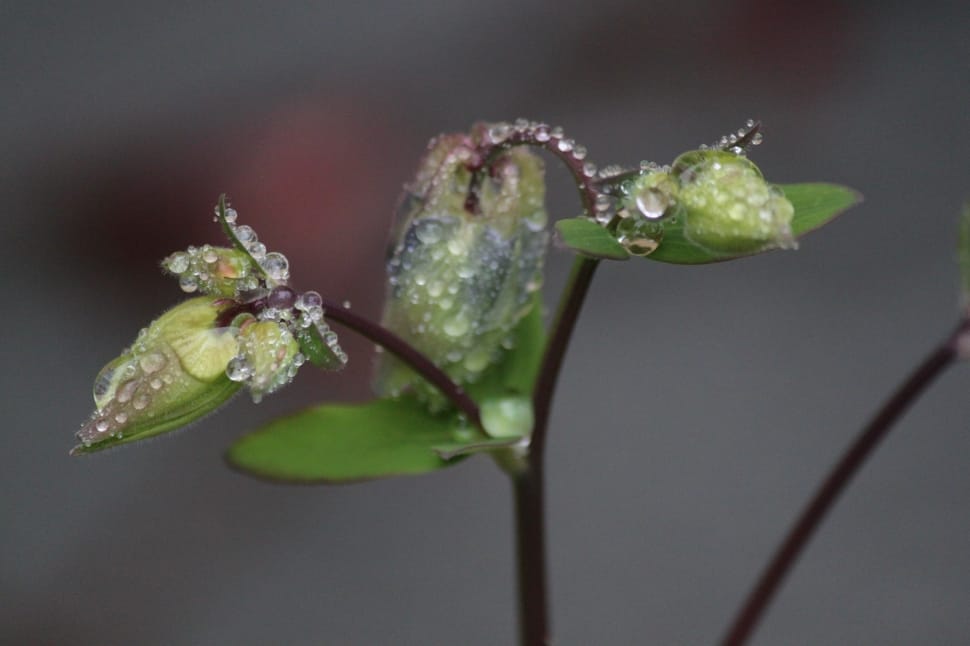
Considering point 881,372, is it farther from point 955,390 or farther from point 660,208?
point 660,208

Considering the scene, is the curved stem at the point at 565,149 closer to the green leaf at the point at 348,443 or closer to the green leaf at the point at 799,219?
the green leaf at the point at 799,219

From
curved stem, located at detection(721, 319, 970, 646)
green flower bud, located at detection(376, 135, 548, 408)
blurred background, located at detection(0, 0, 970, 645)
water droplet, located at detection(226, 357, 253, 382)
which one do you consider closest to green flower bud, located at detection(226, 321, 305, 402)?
water droplet, located at detection(226, 357, 253, 382)

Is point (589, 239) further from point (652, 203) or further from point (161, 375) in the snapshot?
point (161, 375)

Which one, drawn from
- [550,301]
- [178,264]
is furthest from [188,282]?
[550,301]

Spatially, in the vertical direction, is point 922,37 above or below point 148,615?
above

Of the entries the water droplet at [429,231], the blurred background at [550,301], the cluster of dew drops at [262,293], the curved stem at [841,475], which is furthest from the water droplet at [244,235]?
the blurred background at [550,301]

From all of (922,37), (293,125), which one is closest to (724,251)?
(293,125)

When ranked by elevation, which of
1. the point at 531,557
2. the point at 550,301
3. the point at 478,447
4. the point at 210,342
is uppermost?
the point at 210,342
